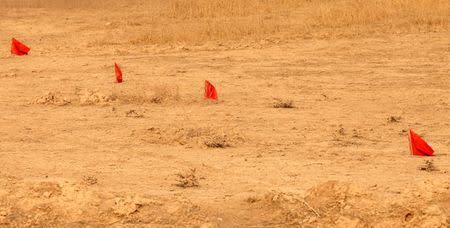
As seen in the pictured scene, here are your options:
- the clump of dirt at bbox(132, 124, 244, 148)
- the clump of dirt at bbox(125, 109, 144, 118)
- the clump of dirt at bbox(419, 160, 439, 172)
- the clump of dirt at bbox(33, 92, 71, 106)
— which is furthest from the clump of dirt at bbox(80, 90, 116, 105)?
the clump of dirt at bbox(419, 160, 439, 172)

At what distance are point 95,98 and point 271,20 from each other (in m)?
6.18

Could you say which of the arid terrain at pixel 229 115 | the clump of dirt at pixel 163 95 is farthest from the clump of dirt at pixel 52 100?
the clump of dirt at pixel 163 95

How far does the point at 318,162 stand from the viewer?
Result: 817cm

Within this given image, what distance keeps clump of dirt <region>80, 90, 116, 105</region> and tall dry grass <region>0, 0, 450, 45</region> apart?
4079 millimetres

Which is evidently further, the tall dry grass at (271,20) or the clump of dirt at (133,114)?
the tall dry grass at (271,20)

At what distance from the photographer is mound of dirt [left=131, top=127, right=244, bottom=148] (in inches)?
347

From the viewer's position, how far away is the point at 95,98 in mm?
10961

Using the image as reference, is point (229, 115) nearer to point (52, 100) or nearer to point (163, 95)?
point (163, 95)

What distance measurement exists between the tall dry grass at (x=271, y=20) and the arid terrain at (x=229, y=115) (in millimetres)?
42

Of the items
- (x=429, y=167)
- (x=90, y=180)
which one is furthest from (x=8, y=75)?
(x=429, y=167)

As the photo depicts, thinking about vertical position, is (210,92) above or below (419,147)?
above

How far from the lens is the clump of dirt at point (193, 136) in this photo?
28.9 ft

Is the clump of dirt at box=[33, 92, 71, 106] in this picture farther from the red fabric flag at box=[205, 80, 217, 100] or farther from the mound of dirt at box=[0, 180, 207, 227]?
the mound of dirt at box=[0, 180, 207, 227]

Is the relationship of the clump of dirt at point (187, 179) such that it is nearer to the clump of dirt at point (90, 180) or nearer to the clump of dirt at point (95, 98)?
the clump of dirt at point (90, 180)
